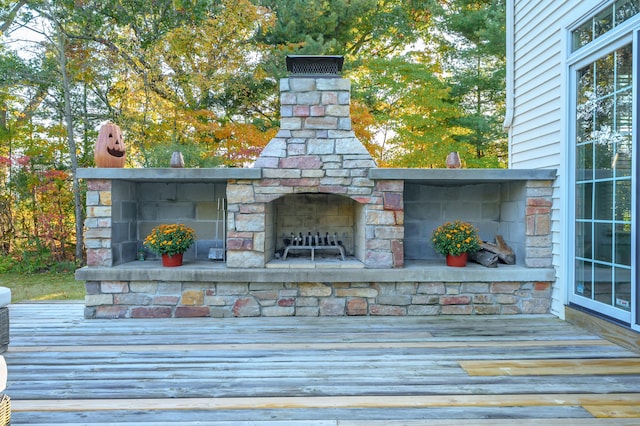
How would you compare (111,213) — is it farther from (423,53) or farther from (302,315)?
(423,53)

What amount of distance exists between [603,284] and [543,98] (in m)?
2.07

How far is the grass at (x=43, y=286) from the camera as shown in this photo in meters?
6.51

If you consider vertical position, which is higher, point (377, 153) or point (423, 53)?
point (423, 53)

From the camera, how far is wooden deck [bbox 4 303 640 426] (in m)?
2.33

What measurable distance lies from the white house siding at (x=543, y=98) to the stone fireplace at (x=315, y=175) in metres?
1.57

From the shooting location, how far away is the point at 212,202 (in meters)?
5.15

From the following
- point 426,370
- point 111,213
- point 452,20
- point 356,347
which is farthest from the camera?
point 452,20

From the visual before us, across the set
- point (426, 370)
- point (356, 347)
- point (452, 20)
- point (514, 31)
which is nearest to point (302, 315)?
point (356, 347)

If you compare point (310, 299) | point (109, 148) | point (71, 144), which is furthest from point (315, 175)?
point (71, 144)

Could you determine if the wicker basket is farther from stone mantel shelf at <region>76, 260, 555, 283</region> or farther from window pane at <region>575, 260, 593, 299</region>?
window pane at <region>575, 260, 593, 299</region>

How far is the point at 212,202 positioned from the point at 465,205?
3.06m

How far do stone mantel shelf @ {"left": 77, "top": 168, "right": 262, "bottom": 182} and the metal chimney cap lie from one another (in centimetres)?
117

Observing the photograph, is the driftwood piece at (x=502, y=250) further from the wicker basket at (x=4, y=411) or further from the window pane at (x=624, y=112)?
the wicker basket at (x=4, y=411)

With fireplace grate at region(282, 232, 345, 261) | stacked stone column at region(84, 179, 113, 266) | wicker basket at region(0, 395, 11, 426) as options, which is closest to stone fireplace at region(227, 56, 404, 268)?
fireplace grate at region(282, 232, 345, 261)
